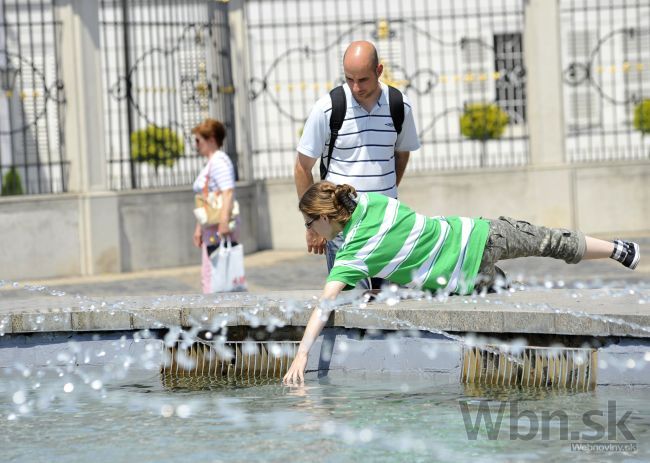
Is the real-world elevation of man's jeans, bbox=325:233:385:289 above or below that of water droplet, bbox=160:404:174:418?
above

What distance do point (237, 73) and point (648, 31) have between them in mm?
12505

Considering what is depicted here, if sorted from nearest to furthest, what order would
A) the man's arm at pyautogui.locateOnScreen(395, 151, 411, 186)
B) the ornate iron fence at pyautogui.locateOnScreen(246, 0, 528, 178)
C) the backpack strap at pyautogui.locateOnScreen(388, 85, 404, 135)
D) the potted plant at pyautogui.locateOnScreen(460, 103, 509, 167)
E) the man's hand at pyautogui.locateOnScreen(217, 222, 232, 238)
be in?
the backpack strap at pyautogui.locateOnScreen(388, 85, 404, 135) < the man's arm at pyautogui.locateOnScreen(395, 151, 411, 186) < the man's hand at pyautogui.locateOnScreen(217, 222, 232, 238) < the potted plant at pyautogui.locateOnScreen(460, 103, 509, 167) < the ornate iron fence at pyautogui.locateOnScreen(246, 0, 528, 178)

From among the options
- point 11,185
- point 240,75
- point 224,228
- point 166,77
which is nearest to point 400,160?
point 224,228

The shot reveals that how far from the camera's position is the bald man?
6.48 metres

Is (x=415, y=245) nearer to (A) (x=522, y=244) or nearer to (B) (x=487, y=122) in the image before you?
(A) (x=522, y=244)

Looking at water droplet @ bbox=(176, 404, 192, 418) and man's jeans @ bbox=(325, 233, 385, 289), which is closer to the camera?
water droplet @ bbox=(176, 404, 192, 418)

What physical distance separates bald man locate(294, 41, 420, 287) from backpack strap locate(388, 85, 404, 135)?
20 millimetres

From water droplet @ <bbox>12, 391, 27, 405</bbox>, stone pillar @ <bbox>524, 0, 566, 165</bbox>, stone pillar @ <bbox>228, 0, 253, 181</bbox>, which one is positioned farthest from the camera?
stone pillar @ <bbox>524, 0, 566, 165</bbox>

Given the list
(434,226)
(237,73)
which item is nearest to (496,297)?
(434,226)

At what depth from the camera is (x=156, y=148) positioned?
44.0ft

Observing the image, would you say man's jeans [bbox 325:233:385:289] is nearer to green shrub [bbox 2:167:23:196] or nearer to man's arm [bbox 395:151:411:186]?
man's arm [bbox 395:151:411:186]

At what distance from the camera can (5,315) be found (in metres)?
6.63

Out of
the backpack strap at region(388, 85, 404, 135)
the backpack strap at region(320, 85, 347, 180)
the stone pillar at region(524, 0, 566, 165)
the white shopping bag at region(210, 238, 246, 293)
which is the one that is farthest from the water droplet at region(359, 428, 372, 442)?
the stone pillar at region(524, 0, 566, 165)

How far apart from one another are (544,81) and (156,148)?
458cm
